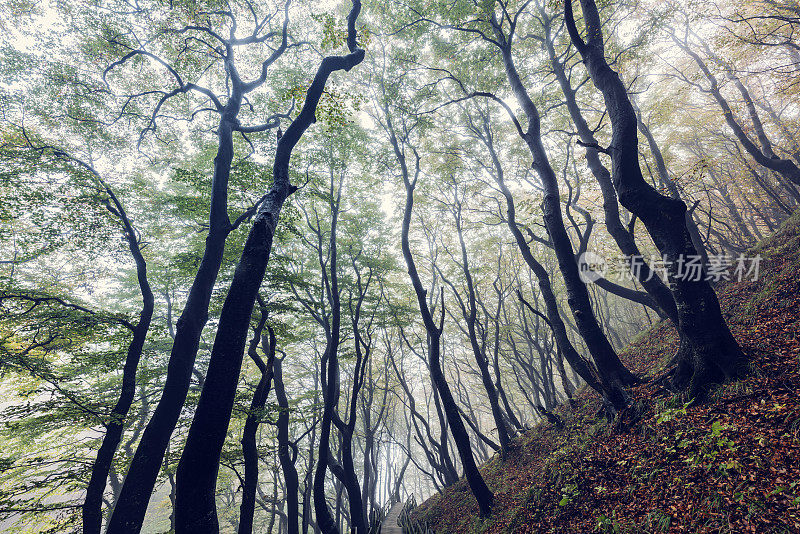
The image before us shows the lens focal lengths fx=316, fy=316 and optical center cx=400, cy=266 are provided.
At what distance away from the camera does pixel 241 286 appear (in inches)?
146

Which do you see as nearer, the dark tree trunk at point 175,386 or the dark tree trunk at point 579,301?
the dark tree trunk at point 175,386

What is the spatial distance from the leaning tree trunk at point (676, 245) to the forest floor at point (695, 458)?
32cm

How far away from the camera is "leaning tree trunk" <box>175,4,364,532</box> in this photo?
9.82 ft

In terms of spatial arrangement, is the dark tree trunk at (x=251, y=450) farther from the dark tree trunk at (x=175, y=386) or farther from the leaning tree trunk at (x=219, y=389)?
the leaning tree trunk at (x=219, y=389)

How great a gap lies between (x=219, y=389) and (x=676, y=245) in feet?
23.1

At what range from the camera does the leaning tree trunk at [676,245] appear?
4.99 metres

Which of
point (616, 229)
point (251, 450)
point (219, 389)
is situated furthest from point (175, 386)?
point (616, 229)

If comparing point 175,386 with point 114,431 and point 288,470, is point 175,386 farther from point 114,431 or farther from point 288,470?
point 288,470

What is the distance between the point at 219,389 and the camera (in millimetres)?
3326

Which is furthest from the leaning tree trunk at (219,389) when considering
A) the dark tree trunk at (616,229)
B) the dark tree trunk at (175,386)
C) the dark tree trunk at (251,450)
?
the dark tree trunk at (616,229)

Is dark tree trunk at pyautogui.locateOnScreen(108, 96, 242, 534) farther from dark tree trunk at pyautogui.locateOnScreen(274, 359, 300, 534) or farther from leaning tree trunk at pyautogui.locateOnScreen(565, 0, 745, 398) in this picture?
leaning tree trunk at pyautogui.locateOnScreen(565, 0, 745, 398)

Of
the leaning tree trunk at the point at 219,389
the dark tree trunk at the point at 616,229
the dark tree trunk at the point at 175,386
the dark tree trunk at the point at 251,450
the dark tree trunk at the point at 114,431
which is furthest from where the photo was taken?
the dark tree trunk at the point at 251,450

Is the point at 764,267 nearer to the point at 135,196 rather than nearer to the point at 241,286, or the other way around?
the point at 241,286

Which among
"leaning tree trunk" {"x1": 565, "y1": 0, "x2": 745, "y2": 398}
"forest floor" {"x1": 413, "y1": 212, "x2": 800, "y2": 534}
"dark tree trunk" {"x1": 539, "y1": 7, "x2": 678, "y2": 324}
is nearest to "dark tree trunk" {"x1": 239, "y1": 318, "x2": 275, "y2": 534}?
"forest floor" {"x1": 413, "y1": 212, "x2": 800, "y2": 534}
